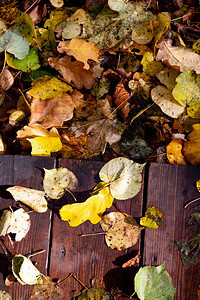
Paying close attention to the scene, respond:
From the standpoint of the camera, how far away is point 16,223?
4.20 ft

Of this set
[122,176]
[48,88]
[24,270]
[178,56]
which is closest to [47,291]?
[24,270]

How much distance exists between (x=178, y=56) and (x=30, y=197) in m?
0.95

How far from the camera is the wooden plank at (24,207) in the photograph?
1293 mm

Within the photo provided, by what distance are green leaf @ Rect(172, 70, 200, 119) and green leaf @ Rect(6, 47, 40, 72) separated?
0.69 m

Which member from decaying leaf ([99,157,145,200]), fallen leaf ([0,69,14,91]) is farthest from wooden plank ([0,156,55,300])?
fallen leaf ([0,69,14,91])

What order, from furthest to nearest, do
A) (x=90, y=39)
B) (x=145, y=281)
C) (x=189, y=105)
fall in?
(x=90, y=39)
(x=189, y=105)
(x=145, y=281)

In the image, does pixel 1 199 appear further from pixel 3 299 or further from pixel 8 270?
pixel 3 299

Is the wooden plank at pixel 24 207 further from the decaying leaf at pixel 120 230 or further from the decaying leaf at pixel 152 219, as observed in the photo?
the decaying leaf at pixel 152 219

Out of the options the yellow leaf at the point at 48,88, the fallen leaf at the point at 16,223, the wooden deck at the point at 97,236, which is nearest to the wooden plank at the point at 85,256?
the wooden deck at the point at 97,236

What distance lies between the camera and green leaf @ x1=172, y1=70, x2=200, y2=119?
134cm

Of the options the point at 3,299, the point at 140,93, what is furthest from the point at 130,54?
the point at 3,299

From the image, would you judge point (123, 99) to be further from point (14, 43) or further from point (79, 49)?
point (14, 43)

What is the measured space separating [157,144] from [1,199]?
76 cm

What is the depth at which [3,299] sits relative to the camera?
1.26m
